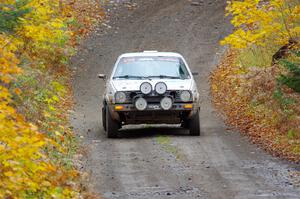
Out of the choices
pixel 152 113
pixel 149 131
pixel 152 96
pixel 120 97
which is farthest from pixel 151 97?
pixel 149 131

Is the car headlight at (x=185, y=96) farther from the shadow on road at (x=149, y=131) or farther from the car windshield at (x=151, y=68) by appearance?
the shadow on road at (x=149, y=131)

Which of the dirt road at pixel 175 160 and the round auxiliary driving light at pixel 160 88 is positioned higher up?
the round auxiliary driving light at pixel 160 88

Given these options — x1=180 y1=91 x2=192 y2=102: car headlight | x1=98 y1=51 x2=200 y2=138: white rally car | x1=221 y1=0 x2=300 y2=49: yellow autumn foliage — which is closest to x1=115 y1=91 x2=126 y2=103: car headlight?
x1=98 y1=51 x2=200 y2=138: white rally car

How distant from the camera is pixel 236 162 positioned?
13828mm

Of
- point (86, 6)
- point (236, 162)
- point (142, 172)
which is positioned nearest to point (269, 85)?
point (236, 162)

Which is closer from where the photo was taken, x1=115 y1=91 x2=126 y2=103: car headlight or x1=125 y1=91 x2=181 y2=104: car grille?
x1=125 y1=91 x2=181 y2=104: car grille

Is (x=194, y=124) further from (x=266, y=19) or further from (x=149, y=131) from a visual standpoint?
(x=266, y=19)

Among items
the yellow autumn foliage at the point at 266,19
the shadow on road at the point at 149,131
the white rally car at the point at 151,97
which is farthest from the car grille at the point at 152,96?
the yellow autumn foliage at the point at 266,19

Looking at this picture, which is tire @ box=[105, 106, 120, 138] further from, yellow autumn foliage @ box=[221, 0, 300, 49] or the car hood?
yellow autumn foliage @ box=[221, 0, 300, 49]

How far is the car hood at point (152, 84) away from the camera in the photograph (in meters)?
16.3

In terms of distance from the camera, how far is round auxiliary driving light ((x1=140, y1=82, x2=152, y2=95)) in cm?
1606

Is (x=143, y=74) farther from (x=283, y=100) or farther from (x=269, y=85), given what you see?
(x=269, y=85)

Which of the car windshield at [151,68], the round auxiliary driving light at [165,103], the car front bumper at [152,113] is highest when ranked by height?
the car windshield at [151,68]

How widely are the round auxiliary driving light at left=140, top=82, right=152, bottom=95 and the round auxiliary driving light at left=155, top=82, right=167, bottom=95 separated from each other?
5.7 inches
